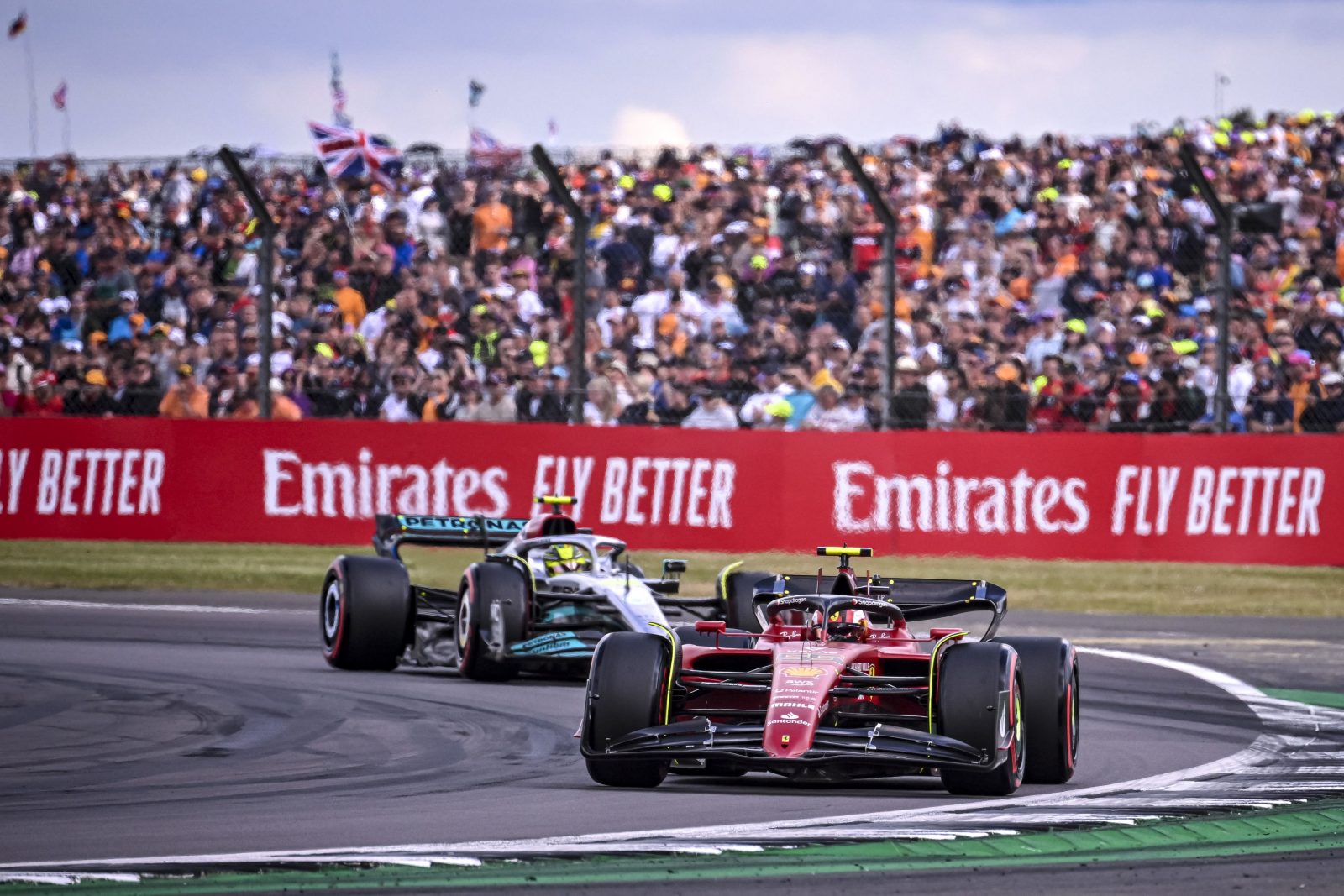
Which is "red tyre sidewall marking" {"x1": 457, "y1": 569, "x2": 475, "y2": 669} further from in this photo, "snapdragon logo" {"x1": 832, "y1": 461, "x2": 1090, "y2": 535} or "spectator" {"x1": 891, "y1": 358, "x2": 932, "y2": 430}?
"spectator" {"x1": 891, "y1": 358, "x2": 932, "y2": 430}

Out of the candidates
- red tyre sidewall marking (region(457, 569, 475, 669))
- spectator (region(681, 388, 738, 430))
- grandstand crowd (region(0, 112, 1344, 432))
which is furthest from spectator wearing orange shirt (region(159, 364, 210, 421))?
red tyre sidewall marking (region(457, 569, 475, 669))

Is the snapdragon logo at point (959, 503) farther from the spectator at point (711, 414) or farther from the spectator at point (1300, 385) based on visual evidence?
the spectator at point (1300, 385)

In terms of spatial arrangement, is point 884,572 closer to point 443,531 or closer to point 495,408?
point 495,408

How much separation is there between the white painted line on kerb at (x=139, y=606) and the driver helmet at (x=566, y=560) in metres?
4.39

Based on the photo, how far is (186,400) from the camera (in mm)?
21219

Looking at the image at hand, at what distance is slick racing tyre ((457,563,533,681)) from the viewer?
12938 mm

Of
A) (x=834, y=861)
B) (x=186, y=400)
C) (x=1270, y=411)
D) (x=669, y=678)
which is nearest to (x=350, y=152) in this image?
(x=186, y=400)

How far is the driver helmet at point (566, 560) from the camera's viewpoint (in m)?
13.6

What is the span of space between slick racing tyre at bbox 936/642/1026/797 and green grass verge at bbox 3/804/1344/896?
0.83 metres

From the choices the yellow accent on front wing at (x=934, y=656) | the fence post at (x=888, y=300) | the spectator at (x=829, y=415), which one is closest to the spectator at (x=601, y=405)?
the spectator at (x=829, y=415)

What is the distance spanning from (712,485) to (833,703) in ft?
38.3

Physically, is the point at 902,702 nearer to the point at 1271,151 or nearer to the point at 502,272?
the point at 502,272

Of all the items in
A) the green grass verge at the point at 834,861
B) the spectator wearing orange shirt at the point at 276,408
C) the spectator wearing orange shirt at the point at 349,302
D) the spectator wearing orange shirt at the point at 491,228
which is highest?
the spectator wearing orange shirt at the point at 491,228

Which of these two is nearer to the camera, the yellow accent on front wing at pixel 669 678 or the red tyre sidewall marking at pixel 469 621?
the yellow accent on front wing at pixel 669 678
